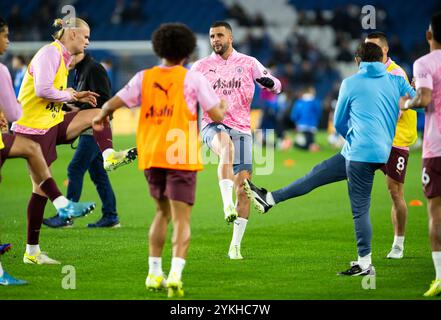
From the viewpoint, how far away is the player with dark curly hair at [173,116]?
23.5ft

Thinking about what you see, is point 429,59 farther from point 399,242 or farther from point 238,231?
point 238,231

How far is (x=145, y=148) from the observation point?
729 centimetres

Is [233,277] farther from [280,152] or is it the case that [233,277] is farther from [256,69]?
[280,152]

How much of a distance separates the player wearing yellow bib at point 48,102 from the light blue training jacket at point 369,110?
101 inches

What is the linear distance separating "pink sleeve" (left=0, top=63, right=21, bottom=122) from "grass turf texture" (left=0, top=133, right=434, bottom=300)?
1.60 m

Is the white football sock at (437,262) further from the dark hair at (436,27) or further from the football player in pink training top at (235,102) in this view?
the football player in pink training top at (235,102)

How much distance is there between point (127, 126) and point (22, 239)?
2149 cm

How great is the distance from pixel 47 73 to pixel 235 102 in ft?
7.58

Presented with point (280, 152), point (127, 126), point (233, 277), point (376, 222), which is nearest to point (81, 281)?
point (233, 277)

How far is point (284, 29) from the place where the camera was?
125 feet

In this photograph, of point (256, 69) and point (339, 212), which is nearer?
point (256, 69)

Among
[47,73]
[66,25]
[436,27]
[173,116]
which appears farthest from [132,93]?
[436,27]
